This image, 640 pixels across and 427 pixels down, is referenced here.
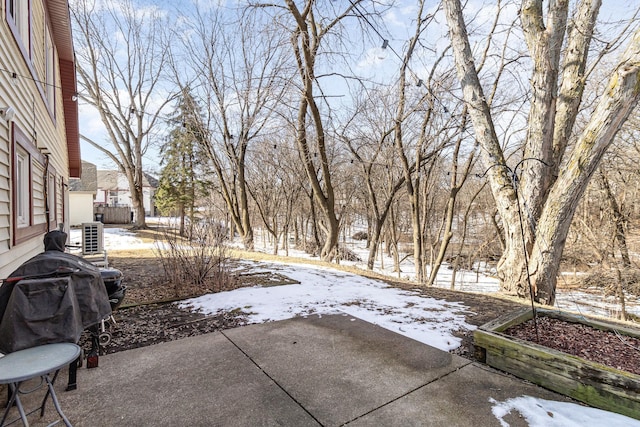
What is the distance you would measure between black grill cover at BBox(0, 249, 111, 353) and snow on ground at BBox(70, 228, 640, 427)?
72.1 inches

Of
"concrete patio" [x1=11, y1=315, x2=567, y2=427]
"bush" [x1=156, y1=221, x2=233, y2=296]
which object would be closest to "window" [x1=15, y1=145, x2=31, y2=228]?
"bush" [x1=156, y1=221, x2=233, y2=296]

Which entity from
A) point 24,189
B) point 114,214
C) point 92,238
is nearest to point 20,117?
point 24,189

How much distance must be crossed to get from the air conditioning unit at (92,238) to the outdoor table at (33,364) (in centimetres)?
441

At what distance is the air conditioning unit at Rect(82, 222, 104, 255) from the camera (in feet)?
18.1

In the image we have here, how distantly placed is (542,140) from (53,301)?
626 centimetres

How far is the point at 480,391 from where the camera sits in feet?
7.25

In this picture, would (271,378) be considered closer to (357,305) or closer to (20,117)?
(357,305)

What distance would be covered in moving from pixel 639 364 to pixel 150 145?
2173cm

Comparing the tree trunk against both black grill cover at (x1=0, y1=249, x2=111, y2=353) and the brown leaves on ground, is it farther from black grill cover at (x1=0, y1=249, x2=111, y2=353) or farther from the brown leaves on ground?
black grill cover at (x1=0, y1=249, x2=111, y2=353)

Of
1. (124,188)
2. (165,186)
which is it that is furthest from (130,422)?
(124,188)

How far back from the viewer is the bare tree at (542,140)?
470cm

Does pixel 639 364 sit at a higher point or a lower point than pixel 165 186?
lower

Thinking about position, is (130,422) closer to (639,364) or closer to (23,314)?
(23,314)

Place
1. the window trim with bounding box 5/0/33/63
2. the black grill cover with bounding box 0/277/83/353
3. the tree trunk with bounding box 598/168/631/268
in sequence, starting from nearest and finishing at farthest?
the black grill cover with bounding box 0/277/83/353 < the window trim with bounding box 5/0/33/63 < the tree trunk with bounding box 598/168/631/268
